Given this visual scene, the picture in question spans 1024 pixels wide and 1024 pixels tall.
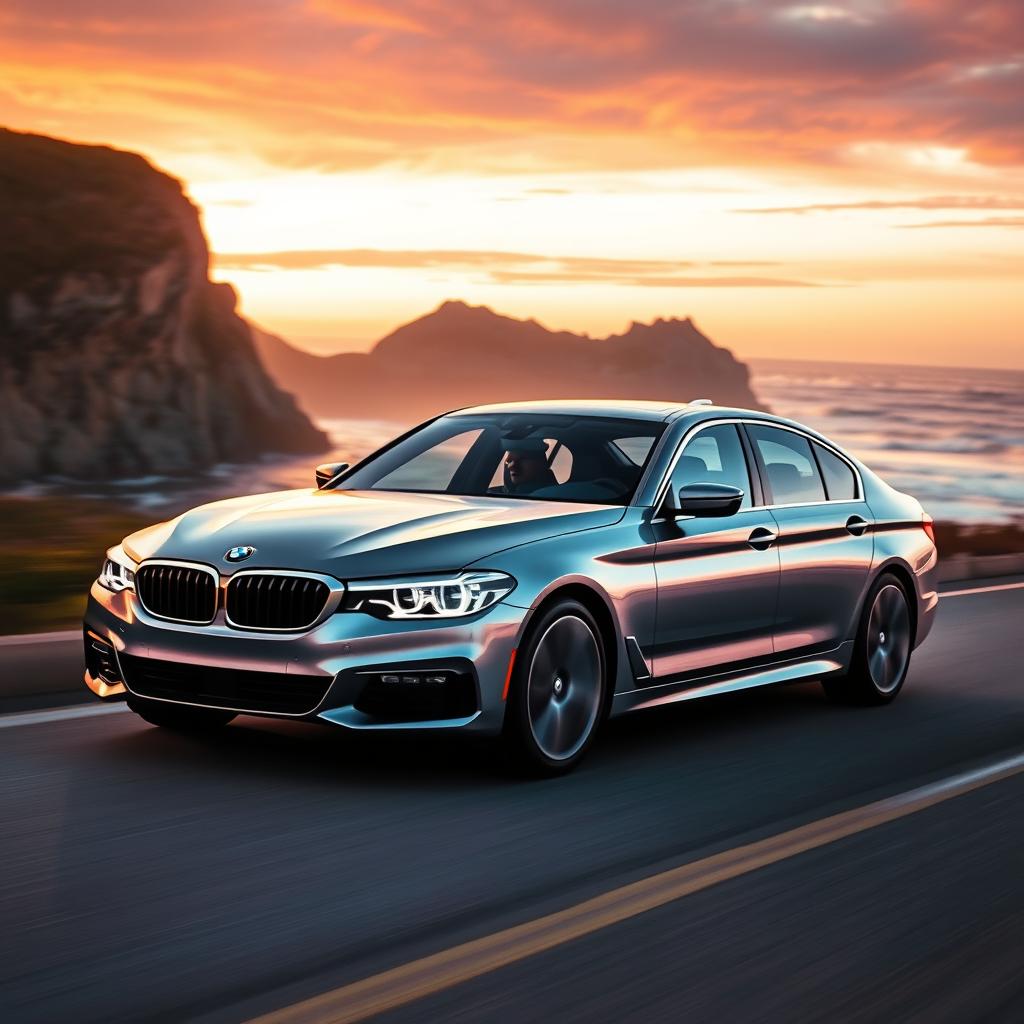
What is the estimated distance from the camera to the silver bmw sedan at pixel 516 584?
639 centimetres

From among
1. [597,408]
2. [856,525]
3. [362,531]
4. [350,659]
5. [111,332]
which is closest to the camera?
[350,659]

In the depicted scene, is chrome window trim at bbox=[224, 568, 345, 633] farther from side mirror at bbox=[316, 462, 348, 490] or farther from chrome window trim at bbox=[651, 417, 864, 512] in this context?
side mirror at bbox=[316, 462, 348, 490]

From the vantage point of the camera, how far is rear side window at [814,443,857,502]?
9037 millimetres

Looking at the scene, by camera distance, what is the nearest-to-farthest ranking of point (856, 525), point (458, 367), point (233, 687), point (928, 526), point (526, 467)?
point (233, 687) → point (526, 467) → point (856, 525) → point (928, 526) → point (458, 367)

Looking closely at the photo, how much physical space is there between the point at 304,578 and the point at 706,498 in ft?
6.09

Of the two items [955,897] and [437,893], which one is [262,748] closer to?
[437,893]

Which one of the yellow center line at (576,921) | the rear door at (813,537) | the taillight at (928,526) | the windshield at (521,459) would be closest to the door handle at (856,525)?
the rear door at (813,537)

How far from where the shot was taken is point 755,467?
27.6ft

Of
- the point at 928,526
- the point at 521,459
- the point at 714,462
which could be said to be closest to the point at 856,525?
the point at 928,526

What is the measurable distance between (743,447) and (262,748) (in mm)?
2731

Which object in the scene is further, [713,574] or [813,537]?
[813,537]

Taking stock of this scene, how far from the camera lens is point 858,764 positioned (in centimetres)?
750

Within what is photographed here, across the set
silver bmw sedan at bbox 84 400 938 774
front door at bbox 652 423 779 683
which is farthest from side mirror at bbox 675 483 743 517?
front door at bbox 652 423 779 683

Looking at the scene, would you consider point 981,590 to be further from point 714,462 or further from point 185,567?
point 185,567
